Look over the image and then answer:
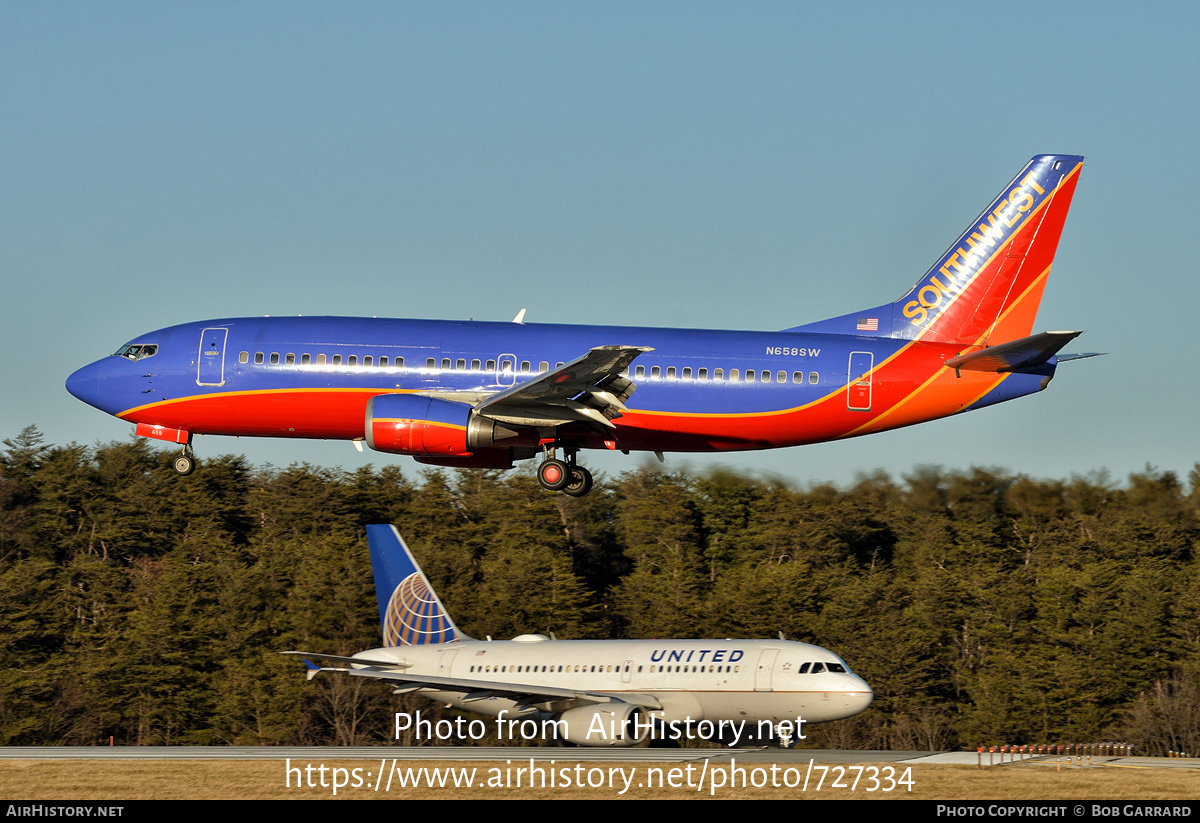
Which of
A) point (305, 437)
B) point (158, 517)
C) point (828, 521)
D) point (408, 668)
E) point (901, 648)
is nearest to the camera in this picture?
point (305, 437)

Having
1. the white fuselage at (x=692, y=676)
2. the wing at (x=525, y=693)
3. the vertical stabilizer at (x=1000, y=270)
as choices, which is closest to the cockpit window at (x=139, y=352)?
the wing at (x=525, y=693)

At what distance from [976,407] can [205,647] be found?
170 ft

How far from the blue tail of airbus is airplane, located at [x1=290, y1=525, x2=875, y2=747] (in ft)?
Result: 9.50

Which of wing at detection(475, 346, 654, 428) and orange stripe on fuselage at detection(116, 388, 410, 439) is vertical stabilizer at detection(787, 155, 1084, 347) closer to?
wing at detection(475, 346, 654, 428)

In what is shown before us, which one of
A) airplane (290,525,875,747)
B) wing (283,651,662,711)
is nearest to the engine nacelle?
airplane (290,525,875,747)

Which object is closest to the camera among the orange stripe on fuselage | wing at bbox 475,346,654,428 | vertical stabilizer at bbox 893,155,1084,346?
wing at bbox 475,346,654,428

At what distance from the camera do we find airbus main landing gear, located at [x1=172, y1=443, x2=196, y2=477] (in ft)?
131

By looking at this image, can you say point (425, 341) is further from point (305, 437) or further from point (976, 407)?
point (976, 407)

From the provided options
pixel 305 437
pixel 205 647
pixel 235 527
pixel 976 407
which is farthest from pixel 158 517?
pixel 976 407

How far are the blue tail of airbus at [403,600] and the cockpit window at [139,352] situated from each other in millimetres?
17404

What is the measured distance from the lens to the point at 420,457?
37500 mm

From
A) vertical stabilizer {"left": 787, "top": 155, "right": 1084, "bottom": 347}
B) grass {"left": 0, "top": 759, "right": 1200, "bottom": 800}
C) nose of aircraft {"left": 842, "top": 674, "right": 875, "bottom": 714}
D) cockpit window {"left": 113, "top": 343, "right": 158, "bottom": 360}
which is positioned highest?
vertical stabilizer {"left": 787, "top": 155, "right": 1084, "bottom": 347}

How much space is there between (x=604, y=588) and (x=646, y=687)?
3930 centimetres

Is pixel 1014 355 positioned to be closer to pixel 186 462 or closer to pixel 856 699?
pixel 856 699
